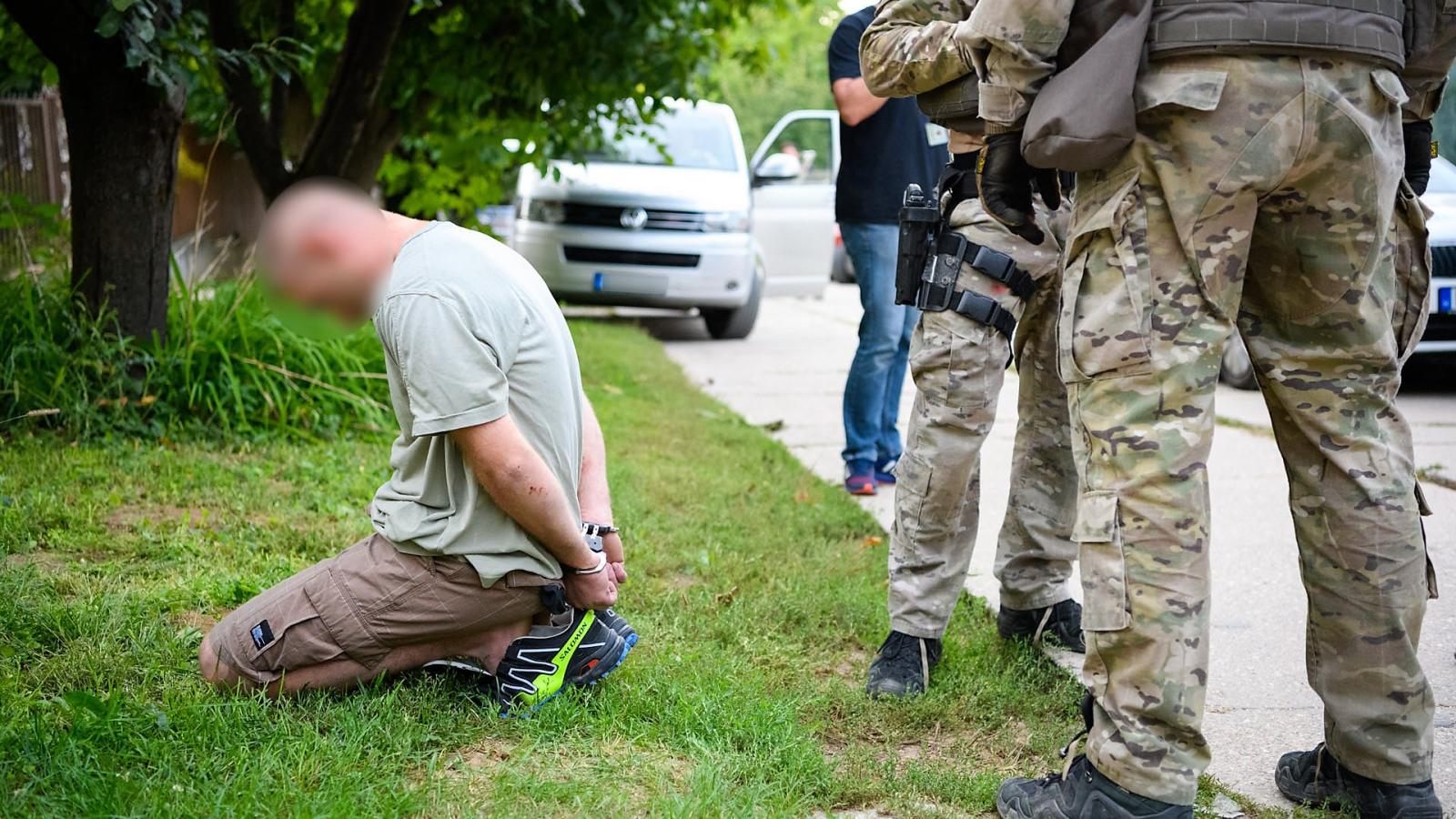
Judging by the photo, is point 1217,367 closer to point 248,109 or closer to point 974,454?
point 974,454

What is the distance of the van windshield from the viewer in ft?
36.4

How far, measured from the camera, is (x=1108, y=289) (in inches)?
86.8

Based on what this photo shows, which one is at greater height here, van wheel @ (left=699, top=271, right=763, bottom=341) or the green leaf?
the green leaf

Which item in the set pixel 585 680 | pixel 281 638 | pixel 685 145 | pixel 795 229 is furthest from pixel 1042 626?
pixel 795 229

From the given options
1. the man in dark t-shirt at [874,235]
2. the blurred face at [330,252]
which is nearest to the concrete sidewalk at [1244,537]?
the man in dark t-shirt at [874,235]

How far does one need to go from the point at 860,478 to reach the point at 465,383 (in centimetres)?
299

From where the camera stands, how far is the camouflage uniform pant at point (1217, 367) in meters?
2.12

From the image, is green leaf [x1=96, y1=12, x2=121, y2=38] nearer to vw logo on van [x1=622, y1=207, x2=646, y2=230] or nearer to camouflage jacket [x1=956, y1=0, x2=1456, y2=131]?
camouflage jacket [x1=956, y1=0, x2=1456, y2=131]

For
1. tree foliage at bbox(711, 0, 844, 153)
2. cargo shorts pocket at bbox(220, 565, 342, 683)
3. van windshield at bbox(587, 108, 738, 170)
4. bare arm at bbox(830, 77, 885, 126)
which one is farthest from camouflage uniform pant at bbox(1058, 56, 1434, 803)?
tree foliage at bbox(711, 0, 844, 153)

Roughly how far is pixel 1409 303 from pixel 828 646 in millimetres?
1598

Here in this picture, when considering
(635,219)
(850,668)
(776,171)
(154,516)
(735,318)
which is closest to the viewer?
(850,668)

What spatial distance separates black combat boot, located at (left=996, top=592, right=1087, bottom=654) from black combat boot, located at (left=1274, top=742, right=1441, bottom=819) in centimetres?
70

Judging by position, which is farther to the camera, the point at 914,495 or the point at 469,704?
the point at 914,495

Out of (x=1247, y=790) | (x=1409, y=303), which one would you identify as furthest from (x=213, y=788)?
(x=1409, y=303)
